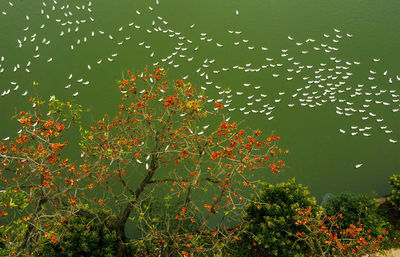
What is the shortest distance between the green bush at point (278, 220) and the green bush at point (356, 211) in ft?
2.86

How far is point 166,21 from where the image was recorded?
9773mm

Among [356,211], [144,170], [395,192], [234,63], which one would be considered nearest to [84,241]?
[144,170]

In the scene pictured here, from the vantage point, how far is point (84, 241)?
5707 millimetres

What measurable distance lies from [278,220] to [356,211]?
2081 mm

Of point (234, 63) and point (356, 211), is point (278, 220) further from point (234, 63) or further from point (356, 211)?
point (234, 63)

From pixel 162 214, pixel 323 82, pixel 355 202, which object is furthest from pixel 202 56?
pixel 355 202

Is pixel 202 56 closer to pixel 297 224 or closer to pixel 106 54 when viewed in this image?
pixel 106 54

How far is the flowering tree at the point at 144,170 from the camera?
4.66 meters

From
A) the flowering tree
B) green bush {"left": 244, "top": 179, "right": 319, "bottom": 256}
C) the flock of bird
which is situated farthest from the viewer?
the flock of bird

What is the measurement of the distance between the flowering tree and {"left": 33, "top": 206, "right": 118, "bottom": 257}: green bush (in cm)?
20

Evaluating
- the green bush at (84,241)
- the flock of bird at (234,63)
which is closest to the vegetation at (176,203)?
the green bush at (84,241)

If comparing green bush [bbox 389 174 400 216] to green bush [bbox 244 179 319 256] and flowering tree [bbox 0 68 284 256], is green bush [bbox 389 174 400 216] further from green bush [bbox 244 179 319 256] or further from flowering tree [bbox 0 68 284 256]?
flowering tree [bbox 0 68 284 256]

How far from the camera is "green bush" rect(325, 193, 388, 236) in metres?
6.51

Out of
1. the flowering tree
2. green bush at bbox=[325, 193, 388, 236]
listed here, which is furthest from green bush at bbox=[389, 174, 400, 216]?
the flowering tree
